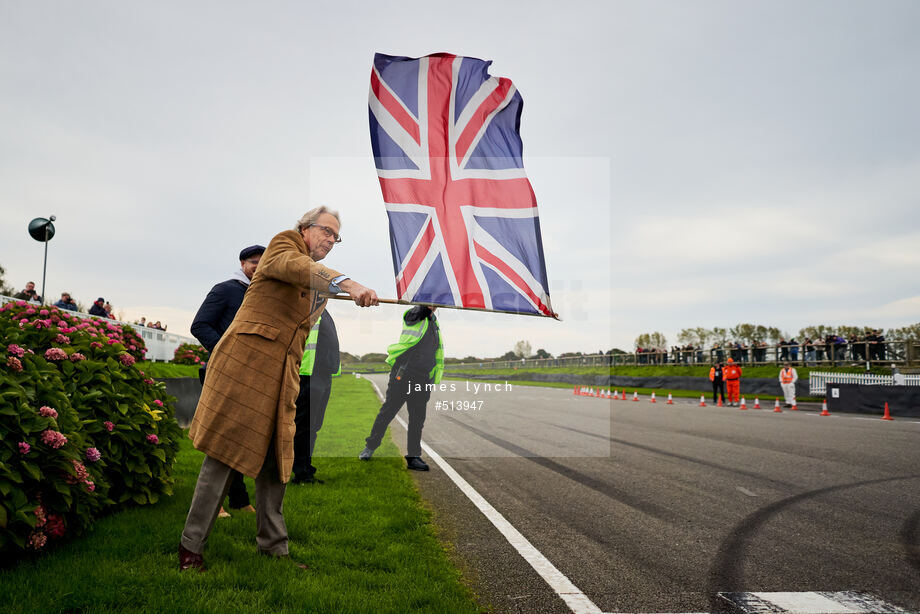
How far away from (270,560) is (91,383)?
210 centimetres

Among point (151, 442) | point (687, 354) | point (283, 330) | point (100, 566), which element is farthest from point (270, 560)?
point (687, 354)

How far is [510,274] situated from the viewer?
5145 millimetres

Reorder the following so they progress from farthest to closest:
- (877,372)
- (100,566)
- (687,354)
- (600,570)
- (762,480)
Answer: (687,354), (877,372), (762,480), (600,570), (100,566)

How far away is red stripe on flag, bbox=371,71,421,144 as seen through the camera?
5391 mm

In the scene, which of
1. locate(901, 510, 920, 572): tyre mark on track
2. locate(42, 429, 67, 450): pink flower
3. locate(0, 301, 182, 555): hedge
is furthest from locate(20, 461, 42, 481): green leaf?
locate(901, 510, 920, 572): tyre mark on track

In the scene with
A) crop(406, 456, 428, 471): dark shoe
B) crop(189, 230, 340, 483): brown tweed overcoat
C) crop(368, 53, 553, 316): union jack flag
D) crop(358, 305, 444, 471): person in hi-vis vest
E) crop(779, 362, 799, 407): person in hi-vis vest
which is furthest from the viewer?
crop(779, 362, 799, 407): person in hi-vis vest

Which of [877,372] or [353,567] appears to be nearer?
[353,567]

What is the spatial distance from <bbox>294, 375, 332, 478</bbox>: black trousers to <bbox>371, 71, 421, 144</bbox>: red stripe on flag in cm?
257

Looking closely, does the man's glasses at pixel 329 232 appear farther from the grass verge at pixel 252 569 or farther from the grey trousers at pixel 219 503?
the grass verge at pixel 252 569

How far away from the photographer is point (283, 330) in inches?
137

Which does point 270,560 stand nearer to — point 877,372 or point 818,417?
point 818,417

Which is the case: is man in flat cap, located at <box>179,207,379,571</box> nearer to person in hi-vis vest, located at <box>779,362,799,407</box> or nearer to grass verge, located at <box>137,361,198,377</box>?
grass verge, located at <box>137,361,198,377</box>

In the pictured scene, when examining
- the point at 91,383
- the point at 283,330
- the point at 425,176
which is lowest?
the point at 91,383

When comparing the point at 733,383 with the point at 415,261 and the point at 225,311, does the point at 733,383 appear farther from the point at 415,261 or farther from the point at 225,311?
the point at 225,311
